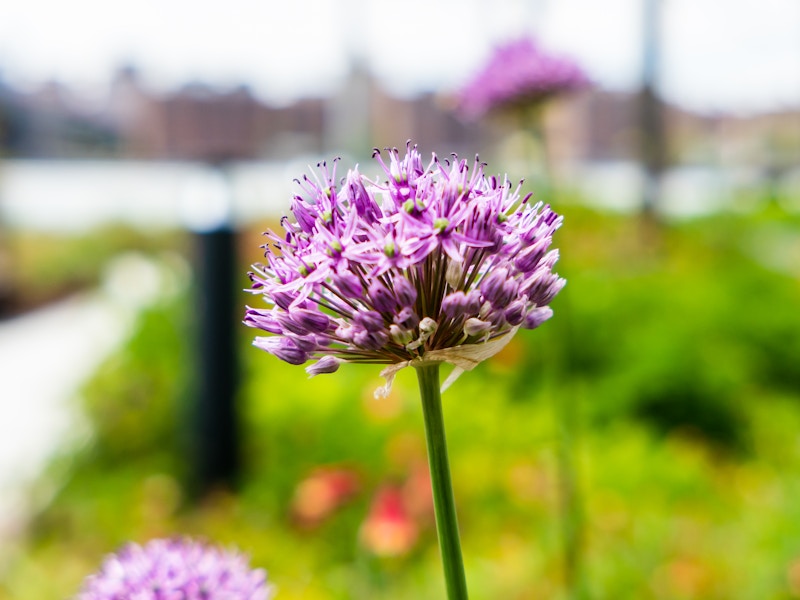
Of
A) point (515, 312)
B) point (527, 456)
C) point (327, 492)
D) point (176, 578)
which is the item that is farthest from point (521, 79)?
point (527, 456)

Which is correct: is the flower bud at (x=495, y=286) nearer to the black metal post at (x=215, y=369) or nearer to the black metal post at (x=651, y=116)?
the black metal post at (x=215, y=369)

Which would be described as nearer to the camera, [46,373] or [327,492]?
[327,492]

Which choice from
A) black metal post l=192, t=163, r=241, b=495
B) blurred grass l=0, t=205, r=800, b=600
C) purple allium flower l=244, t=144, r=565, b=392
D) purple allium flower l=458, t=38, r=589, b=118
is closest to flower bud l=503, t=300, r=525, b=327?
purple allium flower l=244, t=144, r=565, b=392

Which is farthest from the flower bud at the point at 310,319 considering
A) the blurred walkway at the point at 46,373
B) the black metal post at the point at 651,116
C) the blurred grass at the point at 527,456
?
the black metal post at the point at 651,116

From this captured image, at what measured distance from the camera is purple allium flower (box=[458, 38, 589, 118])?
2229 mm

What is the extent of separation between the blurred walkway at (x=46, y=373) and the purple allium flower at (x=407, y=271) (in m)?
3.61

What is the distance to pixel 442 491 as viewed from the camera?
681mm

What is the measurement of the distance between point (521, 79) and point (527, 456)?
6.94ft

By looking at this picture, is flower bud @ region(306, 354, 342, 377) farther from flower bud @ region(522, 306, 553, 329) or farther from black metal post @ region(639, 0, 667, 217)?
black metal post @ region(639, 0, 667, 217)

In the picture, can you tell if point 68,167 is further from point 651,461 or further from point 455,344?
point 455,344

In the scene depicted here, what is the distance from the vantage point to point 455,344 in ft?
2.55

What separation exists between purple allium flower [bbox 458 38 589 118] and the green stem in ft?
5.53

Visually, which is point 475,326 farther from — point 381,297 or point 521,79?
point 521,79

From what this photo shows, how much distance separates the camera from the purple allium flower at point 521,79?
2229mm
